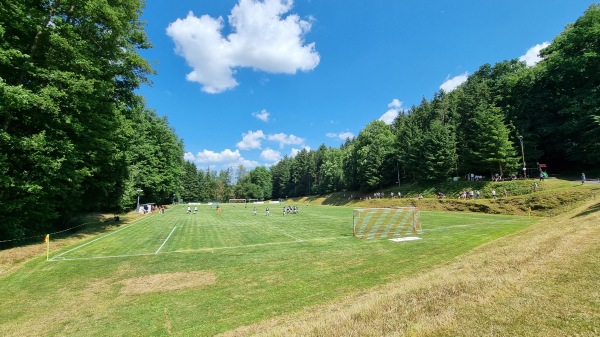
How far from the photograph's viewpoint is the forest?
53.4 ft

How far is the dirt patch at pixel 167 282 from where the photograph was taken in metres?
10.5

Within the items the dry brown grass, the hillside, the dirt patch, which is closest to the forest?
the hillside

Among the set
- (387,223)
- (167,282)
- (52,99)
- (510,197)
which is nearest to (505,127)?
(510,197)

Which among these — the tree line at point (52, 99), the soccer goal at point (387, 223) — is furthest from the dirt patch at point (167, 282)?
the soccer goal at point (387, 223)

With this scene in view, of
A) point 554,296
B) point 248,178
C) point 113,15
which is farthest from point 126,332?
point 248,178

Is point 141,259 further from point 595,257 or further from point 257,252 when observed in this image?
point 595,257

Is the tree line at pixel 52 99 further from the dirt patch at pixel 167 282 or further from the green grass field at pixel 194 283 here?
the dirt patch at pixel 167 282

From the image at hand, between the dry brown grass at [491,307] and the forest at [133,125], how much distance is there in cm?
1677

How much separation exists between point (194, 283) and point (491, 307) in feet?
30.9

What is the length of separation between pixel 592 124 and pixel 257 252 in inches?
1984

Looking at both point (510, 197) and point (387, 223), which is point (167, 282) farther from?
point (510, 197)

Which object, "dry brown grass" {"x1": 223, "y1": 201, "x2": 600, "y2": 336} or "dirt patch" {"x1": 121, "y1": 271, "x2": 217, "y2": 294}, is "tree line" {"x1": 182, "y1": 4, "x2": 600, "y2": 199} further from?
"dirt patch" {"x1": 121, "y1": 271, "x2": 217, "y2": 294}

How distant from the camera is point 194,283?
11.0 meters

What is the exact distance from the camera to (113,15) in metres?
19.1
